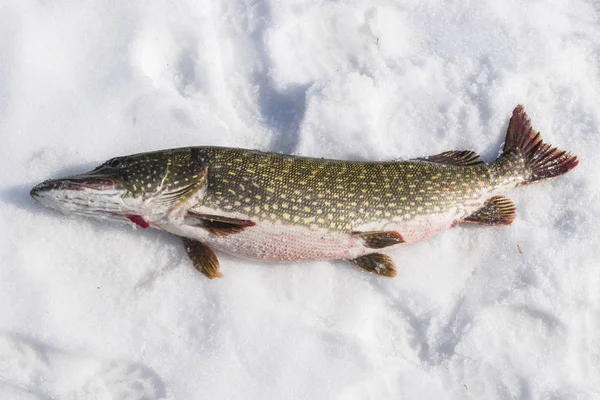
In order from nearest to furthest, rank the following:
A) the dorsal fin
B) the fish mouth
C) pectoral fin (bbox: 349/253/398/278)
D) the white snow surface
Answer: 1. the fish mouth
2. the white snow surface
3. pectoral fin (bbox: 349/253/398/278)
4. the dorsal fin

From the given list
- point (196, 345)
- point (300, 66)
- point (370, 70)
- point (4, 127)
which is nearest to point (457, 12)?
point (370, 70)

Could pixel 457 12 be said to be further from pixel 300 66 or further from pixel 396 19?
pixel 300 66

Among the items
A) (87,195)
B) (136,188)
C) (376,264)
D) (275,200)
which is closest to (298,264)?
(376,264)

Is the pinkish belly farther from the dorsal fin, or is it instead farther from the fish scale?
the dorsal fin

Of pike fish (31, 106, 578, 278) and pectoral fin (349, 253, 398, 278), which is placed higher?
pike fish (31, 106, 578, 278)

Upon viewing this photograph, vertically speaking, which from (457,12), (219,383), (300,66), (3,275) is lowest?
(219,383)

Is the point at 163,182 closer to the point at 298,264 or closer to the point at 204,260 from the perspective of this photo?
the point at 204,260

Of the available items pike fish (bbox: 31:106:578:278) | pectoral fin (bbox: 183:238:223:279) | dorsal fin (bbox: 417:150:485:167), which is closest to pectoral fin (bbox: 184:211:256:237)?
pike fish (bbox: 31:106:578:278)
